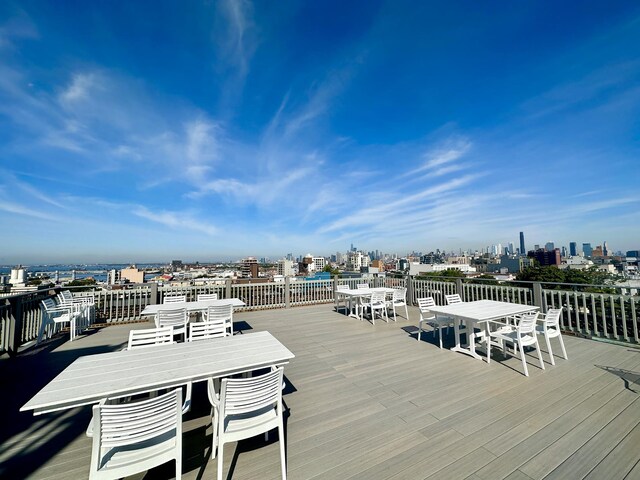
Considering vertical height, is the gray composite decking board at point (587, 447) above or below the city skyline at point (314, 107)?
below

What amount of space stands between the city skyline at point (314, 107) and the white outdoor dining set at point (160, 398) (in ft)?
21.9

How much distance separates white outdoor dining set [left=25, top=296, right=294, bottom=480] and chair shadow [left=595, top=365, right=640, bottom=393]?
411 centimetres

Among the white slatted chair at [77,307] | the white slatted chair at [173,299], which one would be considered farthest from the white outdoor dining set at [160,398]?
the white slatted chair at [77,307]

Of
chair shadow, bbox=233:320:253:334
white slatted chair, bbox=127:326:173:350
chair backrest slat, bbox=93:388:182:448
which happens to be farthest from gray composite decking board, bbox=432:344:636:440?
chair shadow, bbox=233:320:253:334

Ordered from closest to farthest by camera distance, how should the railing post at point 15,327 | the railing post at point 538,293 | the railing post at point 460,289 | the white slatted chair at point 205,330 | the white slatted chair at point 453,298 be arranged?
the white slatted chair at point 205,330 < the railing post at point 15,327 < the white slatted chair at point 453,298 < the railing post at point 538,293 < the railing post at point 460,289

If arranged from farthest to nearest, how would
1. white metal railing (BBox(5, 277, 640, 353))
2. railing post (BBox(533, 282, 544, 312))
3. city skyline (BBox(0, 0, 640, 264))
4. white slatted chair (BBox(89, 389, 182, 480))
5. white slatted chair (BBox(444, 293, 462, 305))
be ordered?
city skyline (BBox(0, 0, 640, 264)), railing post (BBox(533, 282, 544, 312)), white slatted chair (BBox(444, 293, 462, 305)), white metal railing (BBox(5, 277, 640, 353)), white slatted chair (BBox(89, 389, 182, 480))

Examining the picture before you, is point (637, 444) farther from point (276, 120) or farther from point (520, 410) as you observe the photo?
point (276, 120)

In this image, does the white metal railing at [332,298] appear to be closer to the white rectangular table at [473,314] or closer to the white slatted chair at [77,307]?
the white slatted chair at [77,307]

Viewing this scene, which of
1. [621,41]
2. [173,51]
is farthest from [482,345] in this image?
[173,51]

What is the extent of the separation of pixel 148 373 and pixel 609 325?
716 cm

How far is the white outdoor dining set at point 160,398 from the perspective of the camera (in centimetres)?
127

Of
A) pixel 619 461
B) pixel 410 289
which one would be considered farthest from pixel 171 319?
pixel 410 289

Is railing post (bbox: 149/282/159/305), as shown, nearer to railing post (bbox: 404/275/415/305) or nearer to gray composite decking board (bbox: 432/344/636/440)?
gray composite decking board (bbox: 432/344/636/440)

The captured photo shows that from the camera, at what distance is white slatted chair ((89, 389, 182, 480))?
4.02ft
